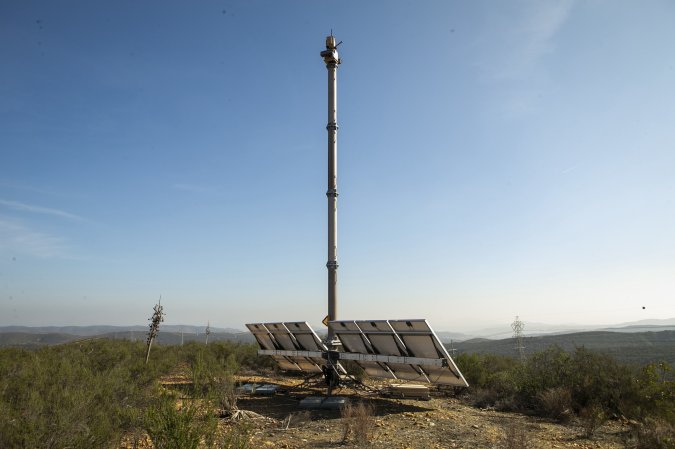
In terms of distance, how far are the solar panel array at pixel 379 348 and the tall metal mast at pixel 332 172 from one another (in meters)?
1.23

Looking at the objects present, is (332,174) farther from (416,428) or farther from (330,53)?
(416,428)

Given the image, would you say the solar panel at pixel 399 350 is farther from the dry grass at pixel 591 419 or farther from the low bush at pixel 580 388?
the dry grass at pixel 591 419

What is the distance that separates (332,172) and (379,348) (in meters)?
8.94

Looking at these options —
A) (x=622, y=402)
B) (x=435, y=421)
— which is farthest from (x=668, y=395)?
(x=435, y=421)

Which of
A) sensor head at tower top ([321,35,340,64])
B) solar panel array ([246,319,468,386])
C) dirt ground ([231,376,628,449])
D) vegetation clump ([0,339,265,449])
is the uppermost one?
sensor head at tower top ([321,35,340,64])

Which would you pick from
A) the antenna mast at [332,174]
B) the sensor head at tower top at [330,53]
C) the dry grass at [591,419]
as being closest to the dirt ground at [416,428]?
the dry grass at [591,419]

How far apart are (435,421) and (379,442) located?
3391 millimetres

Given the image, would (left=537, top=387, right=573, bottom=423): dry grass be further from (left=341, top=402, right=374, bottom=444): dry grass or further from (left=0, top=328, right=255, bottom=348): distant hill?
(left=0, top=328, right=255, bottom=348): distant hill

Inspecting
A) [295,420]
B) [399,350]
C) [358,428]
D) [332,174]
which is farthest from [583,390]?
[332,174]

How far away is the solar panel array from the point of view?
14.7 metres

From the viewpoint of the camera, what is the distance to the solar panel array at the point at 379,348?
580 inches

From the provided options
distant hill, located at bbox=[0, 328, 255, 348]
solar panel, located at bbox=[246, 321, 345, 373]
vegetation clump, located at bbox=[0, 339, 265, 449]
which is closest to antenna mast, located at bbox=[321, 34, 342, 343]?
solar panel, located at bbox=[246, 321, 345, 373]

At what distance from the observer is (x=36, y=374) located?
492 inches

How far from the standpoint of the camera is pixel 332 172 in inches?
847
